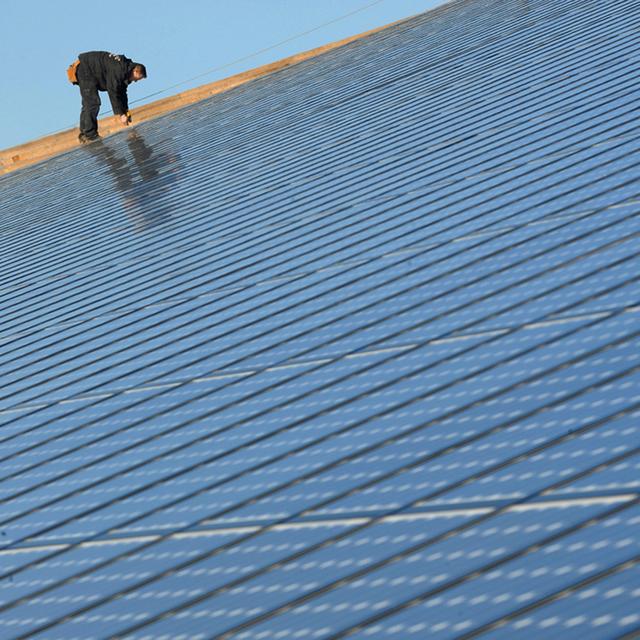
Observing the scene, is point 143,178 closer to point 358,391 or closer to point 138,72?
point 138,72

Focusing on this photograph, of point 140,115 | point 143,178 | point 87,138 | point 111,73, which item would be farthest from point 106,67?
point 143,178

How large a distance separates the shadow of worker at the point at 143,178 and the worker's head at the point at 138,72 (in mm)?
1459

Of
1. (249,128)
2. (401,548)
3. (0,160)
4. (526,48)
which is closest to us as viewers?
(401,548)

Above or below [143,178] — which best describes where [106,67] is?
above

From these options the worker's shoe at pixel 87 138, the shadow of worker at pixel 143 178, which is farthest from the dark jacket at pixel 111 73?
the shadow of worker at pixel 143 178

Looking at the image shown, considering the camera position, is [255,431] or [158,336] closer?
[255,431]

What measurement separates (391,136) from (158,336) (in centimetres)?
429

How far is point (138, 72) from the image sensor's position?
19312 millimetres

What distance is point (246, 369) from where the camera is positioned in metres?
6.55

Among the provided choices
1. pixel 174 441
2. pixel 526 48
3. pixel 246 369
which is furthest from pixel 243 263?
pixel 526 48

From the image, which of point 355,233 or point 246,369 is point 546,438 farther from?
point 355,233

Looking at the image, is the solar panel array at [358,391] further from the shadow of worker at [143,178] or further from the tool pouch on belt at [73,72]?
the tool pouch on belt at [73,72]

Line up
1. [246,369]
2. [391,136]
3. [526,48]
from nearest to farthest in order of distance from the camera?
[246,369], [391,136], [526,48]

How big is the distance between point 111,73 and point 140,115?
12.0ft
